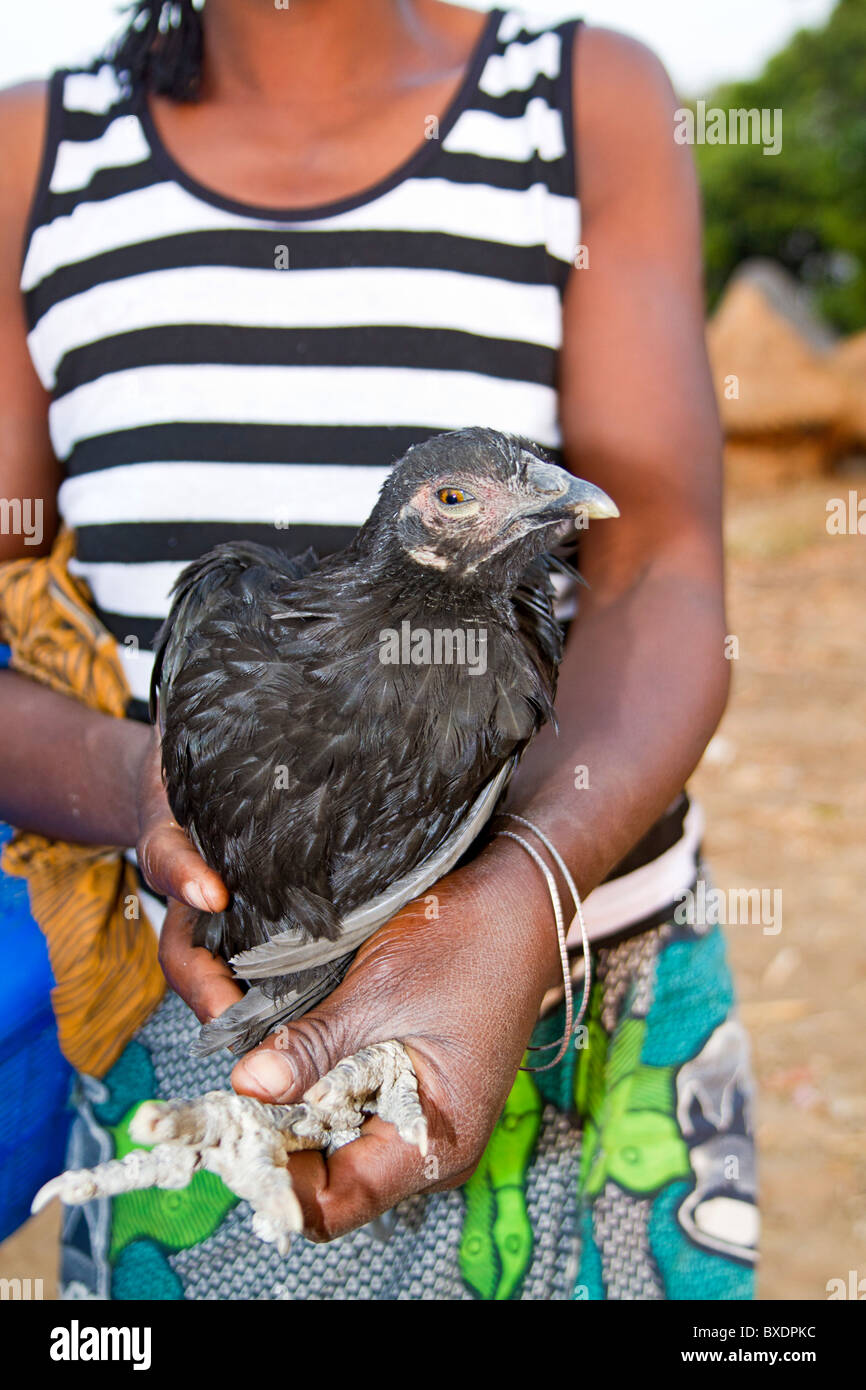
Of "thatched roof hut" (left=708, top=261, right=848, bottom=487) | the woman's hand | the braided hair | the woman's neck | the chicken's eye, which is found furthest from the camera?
"thatched roof hut" (left=708, top=261, right=848, bottom=487)

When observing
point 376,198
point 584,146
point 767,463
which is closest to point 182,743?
point 376,198

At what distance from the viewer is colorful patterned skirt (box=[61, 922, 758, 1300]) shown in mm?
2031

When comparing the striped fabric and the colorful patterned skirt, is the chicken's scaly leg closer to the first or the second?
the colorful patterned skirt

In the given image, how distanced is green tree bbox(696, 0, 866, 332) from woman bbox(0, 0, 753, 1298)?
1644 cm

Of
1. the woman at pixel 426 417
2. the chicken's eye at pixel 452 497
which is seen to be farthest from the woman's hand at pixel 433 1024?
the chicken's eye at pixel 452 497

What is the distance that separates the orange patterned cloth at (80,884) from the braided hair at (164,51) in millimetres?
912

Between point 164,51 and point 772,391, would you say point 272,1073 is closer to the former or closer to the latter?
point 164,51

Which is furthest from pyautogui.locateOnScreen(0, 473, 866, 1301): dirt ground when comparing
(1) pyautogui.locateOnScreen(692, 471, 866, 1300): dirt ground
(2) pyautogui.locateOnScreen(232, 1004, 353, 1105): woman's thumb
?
(2) pyautogui.locateOnScreen(232, 1004, 353, 1105): woman's thumb

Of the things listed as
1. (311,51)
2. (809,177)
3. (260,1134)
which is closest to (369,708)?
(260,1134)

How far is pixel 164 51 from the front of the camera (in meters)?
2.31

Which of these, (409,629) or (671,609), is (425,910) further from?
(671,609)

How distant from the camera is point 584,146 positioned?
7.05ft

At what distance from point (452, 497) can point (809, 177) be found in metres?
17.8

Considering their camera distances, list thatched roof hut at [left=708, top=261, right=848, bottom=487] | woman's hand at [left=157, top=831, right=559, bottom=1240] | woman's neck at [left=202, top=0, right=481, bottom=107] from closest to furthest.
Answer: woman's hand at [left=157, top=831, right=559, bottom=1240] < woman's neck at [left=202, top=0, right=481, bottom=107] < thatched roof hut at [left=708, top=261, right=848, bottom=487]
